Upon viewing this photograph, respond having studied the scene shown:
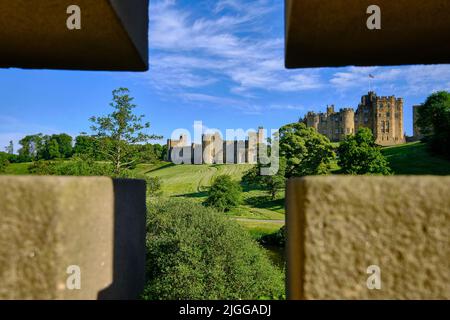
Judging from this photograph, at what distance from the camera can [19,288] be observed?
2658 millimetres

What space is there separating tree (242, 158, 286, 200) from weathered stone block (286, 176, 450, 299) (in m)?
51.8

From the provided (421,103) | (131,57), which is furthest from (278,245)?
(421,103)

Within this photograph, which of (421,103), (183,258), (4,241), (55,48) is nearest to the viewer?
(4,241)

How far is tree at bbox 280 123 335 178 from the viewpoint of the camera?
162ft

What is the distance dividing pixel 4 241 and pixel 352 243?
2.72 m

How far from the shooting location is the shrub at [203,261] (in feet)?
50.4

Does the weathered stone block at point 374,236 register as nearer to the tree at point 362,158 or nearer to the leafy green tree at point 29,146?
the tree at point 362,158

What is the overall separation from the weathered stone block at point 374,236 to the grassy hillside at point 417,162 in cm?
5166

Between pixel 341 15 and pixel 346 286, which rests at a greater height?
pixel 341 15

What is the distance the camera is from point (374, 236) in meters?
2.44

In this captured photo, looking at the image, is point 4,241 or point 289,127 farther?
point 289,127

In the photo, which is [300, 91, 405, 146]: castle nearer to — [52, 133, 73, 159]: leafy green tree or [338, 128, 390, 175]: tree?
[338, 128, 390, 175]: tree

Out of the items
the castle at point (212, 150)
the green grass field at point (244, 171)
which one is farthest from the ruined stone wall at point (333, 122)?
the castle at point (212, 150)
